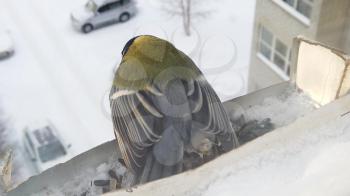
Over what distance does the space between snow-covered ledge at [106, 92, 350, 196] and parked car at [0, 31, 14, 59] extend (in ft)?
9.26

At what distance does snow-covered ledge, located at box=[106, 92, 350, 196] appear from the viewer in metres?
0.36

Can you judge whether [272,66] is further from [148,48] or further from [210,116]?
[210,116]

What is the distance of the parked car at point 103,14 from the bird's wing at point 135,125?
2.46 m

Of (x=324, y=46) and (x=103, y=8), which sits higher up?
(x=324, y=46)

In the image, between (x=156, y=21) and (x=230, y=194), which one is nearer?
(x=230, y=194)

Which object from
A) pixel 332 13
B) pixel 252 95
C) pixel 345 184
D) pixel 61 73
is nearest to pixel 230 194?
pixel 345 184

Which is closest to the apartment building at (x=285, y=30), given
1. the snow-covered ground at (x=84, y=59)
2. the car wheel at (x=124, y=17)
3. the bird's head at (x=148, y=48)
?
the snow-covered ground at (x=84, y=59)

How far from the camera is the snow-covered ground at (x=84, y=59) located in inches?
107

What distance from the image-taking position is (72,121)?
8.95ft

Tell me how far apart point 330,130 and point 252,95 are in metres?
0.14

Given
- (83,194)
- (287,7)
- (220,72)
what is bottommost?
(220,72)

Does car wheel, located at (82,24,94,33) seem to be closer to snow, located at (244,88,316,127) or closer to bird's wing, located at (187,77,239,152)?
bird's wing, located at (187,77,239,152)

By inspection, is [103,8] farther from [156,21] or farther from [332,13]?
[332,13]

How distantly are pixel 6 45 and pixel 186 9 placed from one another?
3.28ft
